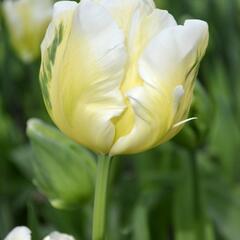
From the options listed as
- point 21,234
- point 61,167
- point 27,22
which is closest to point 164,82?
point 21,234

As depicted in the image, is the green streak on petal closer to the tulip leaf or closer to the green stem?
the green stem

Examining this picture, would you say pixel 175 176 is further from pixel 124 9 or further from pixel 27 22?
pixel 124 9

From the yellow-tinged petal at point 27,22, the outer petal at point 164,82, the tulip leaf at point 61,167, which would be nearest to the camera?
the outer petal at point 164,82

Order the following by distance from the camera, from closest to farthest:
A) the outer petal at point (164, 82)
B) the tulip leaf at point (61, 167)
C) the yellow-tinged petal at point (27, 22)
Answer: the outer petal at point (164, 82) < the tulip leaf at point (61, 167) < the yellow-tinged petal at point (27, 22)

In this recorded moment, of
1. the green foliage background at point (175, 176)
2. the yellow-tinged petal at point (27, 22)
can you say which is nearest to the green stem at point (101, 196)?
the green foliage background at point (175, 176)

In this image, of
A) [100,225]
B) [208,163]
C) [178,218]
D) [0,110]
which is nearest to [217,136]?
[208,163]

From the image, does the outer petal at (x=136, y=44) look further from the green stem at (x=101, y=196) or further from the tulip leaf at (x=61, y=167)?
the tulip leaf at (x=61, y=167)

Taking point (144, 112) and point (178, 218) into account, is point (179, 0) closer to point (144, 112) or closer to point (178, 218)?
point (178, 218)
